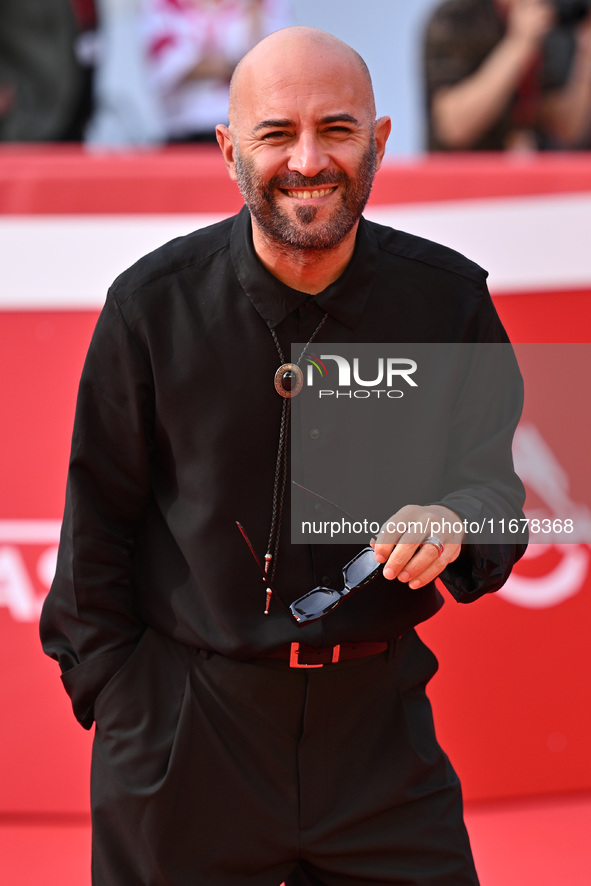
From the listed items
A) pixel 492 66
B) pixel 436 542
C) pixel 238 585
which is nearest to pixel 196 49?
pixel 492 66

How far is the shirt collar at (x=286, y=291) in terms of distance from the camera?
5.28ft

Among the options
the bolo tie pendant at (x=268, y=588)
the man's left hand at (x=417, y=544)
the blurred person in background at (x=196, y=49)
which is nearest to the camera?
the man's left hand at (x=417, y=544)

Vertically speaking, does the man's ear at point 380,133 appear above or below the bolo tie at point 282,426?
above

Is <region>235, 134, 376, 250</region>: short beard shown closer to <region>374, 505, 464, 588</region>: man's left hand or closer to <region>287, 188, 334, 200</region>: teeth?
<region>287, 188, 334, 200</region>: teeth

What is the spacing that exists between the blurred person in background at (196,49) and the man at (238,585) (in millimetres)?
1799

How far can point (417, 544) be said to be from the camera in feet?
4.73

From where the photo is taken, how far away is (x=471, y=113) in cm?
326

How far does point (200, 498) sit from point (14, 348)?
1.09m

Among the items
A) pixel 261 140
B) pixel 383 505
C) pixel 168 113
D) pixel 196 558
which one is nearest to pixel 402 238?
pixel 261 140

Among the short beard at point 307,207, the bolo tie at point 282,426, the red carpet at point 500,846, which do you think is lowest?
the red carpet at point 500,846

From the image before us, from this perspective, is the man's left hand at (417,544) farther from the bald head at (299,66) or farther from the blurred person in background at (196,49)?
the blurred person in background at (196,49)

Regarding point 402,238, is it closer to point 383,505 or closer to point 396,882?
point 383,505

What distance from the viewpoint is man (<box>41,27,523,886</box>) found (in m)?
1.60

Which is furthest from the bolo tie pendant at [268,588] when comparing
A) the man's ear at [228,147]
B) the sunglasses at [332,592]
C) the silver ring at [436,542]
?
the man's ear at [228,147]
